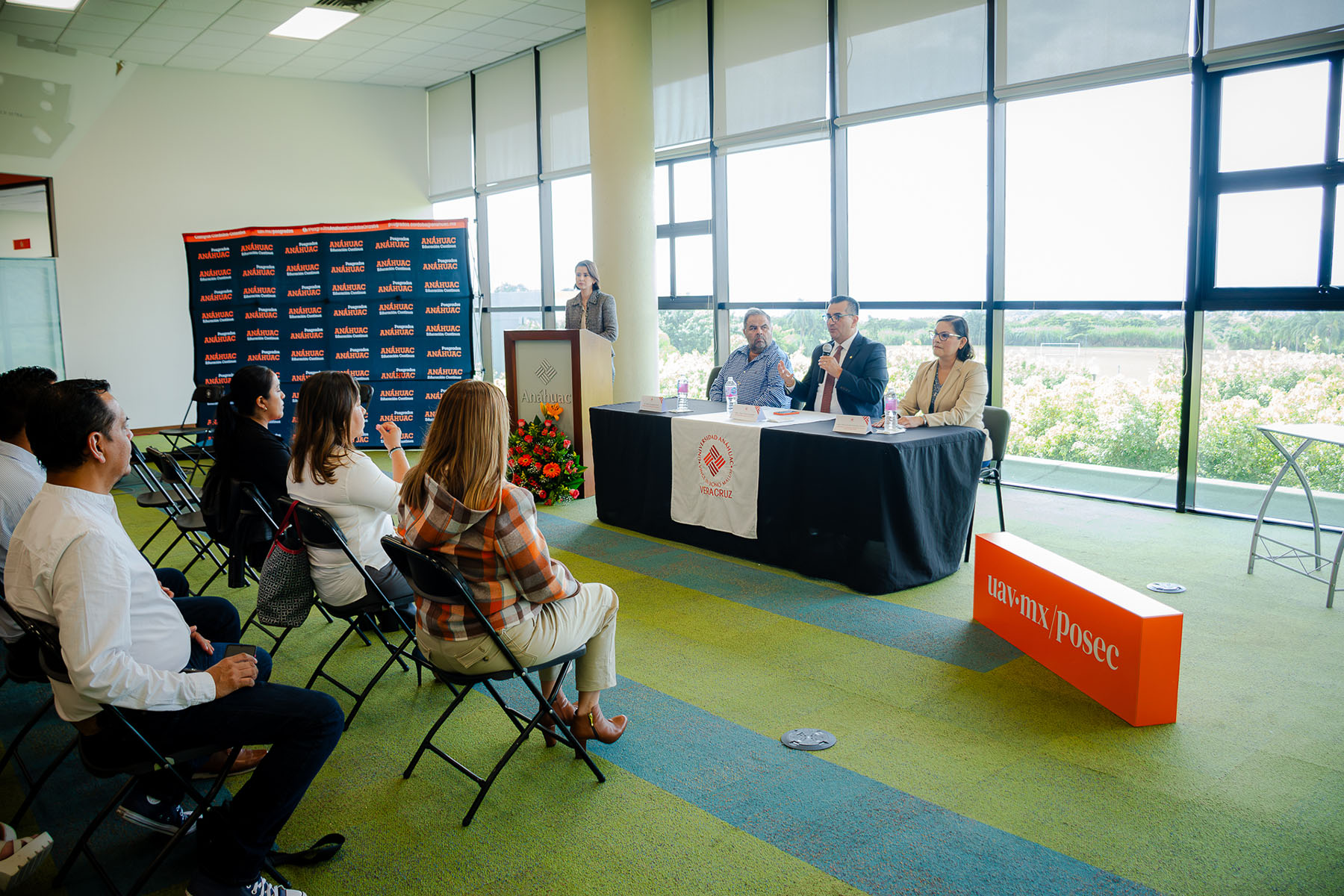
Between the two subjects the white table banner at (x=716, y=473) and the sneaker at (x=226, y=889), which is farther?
the white table banner at (x=716, y=473)

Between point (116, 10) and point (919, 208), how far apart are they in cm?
723

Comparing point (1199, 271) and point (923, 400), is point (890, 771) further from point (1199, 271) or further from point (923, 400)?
point (1199, 271)

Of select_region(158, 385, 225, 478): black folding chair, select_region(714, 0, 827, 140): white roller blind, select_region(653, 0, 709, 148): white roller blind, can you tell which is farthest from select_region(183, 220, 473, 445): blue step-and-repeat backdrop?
select_region(714, 0, 827, 140): white roller blind

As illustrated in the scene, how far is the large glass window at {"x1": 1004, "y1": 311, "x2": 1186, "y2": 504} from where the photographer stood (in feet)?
19.5

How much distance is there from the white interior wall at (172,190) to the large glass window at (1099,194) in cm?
814

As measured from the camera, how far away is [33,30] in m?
8.62

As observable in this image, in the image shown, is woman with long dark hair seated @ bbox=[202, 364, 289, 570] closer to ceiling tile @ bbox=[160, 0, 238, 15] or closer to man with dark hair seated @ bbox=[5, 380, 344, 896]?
man with dark hair seated @ bbox=[5, 380, 344, 896]

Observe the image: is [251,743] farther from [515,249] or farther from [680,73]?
[515,249]

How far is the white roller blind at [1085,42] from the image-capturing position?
5.50 metres

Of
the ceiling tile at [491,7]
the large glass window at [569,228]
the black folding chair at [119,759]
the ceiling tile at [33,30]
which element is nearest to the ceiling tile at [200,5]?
the ceiling tile at [33,30]

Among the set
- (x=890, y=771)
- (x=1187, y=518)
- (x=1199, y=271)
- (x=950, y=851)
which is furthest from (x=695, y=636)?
(x=1199, y=271)

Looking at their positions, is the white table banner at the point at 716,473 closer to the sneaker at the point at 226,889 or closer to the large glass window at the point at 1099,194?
the large glass window at the point at 1099,194

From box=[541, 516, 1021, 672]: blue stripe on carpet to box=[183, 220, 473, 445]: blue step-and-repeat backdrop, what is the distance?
4226 mm

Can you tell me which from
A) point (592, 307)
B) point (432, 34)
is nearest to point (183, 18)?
point (432, 34)
